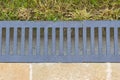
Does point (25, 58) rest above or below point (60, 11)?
below

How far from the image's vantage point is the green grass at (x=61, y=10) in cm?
120

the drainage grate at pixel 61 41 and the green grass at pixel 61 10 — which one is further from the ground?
the green grass at pixel 61 10

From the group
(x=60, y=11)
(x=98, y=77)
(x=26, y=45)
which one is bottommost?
(x=98, y=77)

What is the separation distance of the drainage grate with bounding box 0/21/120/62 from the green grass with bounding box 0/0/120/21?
0.03m

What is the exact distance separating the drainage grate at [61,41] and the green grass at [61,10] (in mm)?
30

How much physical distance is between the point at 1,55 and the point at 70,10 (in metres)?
0.29

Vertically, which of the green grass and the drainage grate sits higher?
the green grass

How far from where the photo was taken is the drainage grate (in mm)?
1171

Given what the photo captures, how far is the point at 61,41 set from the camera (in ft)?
3.89

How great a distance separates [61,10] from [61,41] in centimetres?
12

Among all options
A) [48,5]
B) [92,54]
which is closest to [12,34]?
[48,5]

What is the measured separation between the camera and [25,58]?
117 centimetres

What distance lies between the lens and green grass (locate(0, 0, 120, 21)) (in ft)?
3.93

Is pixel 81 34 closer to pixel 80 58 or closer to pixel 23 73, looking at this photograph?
pixel 80 58
